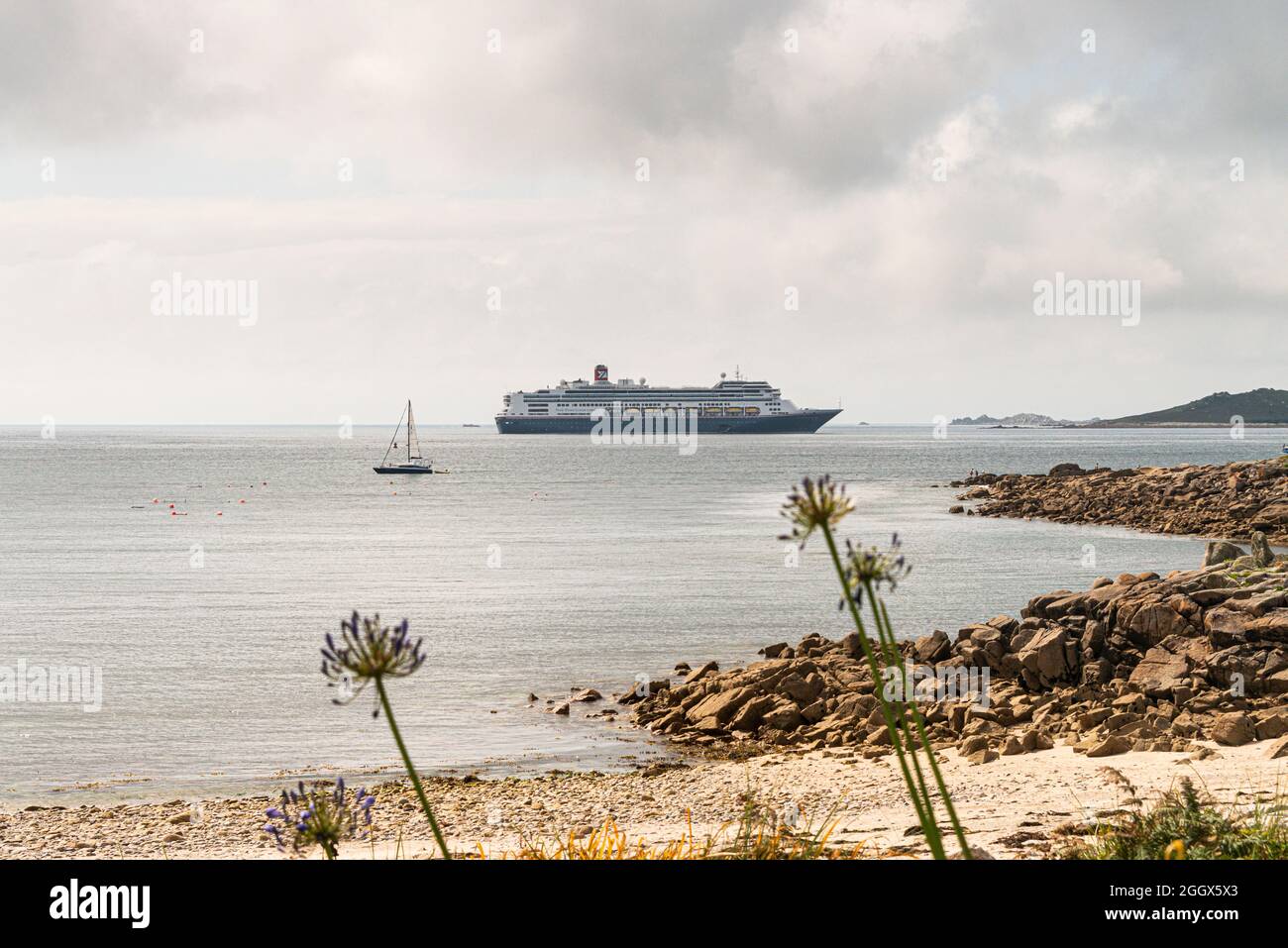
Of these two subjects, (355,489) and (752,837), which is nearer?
(752,837)

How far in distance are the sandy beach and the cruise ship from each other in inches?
4848

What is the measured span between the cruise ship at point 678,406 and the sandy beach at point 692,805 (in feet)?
404

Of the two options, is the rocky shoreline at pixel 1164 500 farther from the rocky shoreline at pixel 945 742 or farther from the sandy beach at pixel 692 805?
the sandy beach at pixel 692 805

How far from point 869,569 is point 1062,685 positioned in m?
11.7

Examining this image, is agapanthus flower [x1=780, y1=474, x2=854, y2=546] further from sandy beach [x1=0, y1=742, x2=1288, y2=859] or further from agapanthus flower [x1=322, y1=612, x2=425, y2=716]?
sandy beach [x1=0, y1=742, x2=1288, y2=859]

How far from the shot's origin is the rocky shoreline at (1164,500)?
121 ft

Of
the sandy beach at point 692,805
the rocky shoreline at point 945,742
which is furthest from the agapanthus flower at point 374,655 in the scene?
the sandy beach at point 692,805

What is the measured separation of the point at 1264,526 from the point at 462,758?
30.2 m

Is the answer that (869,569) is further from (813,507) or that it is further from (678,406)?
(678,406)

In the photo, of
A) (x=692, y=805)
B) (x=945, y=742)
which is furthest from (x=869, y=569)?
(x=945, y=742)

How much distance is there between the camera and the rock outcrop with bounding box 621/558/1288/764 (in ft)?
34.4
